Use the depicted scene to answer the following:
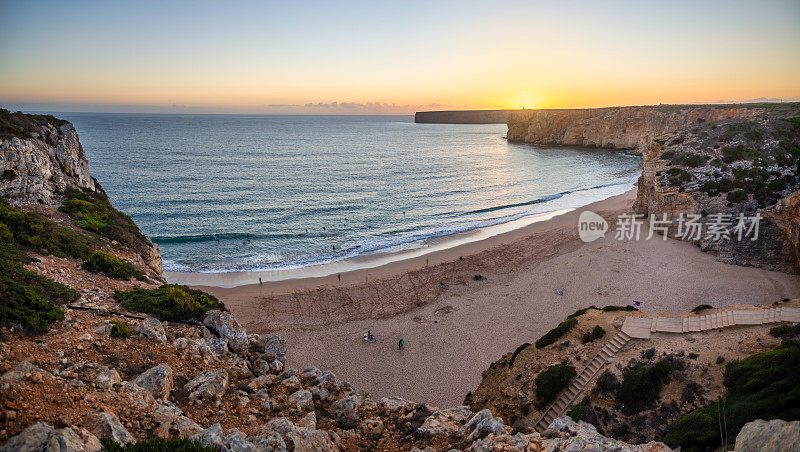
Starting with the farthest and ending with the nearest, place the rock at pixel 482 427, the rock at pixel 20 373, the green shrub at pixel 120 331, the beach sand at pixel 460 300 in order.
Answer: the beach sand at pixel 460 300
the green shrub at pixel 120 331
the rock at pixel 482 427
the rock at pixel 20 373

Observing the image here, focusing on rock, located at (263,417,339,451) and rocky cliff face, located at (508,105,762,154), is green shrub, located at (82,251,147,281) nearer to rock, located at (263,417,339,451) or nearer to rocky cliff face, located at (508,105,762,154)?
rock, located at (263,417,339,451)

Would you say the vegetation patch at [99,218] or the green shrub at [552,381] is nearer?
the green shrub at [552,381]

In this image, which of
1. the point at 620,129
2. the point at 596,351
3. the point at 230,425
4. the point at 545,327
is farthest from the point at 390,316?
the point at 620,129

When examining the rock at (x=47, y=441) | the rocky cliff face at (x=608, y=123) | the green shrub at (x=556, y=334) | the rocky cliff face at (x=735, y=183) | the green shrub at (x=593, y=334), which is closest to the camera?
the rock at (x=47, y=441)

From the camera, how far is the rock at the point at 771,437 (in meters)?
6.58

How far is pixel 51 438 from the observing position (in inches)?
221

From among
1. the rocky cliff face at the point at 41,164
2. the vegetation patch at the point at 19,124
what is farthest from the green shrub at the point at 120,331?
the vegetation patch at the point at 19,124

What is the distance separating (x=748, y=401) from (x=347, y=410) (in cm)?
1151

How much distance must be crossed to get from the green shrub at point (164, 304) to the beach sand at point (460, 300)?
26.8ft

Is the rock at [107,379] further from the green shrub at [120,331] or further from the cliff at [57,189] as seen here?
the cliff at [57,189]

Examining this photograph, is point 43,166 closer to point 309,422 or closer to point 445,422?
point 309,422

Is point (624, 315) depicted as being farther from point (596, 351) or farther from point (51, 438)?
point (51, 438)

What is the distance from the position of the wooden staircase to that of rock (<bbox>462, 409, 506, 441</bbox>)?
542cm

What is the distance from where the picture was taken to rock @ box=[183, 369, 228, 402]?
9.29 meters
